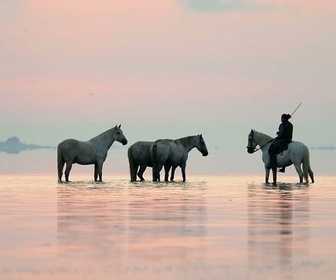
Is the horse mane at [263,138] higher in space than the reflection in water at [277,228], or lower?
higher

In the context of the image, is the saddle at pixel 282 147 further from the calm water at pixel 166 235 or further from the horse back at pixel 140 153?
the calm water at pixel 166 235

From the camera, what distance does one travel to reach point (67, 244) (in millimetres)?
14195

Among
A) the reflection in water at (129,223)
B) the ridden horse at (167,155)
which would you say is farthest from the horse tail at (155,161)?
the reflection in water at (129,223)

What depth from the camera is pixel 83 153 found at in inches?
1390

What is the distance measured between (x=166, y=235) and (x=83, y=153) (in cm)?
2008

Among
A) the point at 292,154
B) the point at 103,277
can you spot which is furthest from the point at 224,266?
the point at 292,154

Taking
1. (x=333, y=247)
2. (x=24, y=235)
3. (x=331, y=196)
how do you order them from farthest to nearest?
(x=331, y=196) → (x=24, y=235) → (x=333, y=247)

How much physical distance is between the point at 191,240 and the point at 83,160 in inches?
819

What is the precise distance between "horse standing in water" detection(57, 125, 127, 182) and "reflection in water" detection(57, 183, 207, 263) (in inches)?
283

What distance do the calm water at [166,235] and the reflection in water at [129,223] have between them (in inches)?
0.6

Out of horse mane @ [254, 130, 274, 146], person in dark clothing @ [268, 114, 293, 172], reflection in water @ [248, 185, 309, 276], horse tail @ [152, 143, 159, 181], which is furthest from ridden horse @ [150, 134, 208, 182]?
reflection in water @ [248, 185, 309, 276]

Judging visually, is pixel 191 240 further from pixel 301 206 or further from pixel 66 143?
pixel 66 143

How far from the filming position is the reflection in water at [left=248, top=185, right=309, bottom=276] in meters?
12.8

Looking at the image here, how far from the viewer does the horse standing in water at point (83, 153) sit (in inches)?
1377
